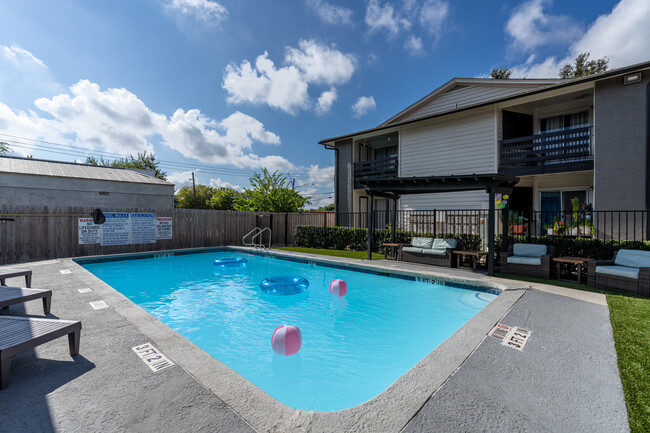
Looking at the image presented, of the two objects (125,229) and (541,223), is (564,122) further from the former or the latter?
(125,229)

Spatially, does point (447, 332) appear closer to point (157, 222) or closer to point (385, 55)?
point (157, 222)

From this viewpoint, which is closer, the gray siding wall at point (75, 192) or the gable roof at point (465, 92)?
the gable roof at point (465, 92)

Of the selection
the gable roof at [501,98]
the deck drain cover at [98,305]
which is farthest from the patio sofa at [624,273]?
the deck drain cover at [98,305]

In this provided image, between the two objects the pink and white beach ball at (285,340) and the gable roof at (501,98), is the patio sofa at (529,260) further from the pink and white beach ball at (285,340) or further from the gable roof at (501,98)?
the pink and white beach ball at (285,340)

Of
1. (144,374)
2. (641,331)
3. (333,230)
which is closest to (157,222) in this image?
(333,230)

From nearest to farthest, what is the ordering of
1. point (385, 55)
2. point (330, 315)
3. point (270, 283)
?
point (330, 315) → point (270, 283) → point (385, 55)

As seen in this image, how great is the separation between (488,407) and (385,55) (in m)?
15.6

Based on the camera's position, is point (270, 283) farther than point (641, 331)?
Yes

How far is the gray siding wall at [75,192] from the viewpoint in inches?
689

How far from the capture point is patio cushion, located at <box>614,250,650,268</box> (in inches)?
227

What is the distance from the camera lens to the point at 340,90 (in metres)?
18.2

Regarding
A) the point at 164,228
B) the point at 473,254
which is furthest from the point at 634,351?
the point at 164,228

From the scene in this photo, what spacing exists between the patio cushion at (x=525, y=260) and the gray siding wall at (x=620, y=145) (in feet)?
12.2

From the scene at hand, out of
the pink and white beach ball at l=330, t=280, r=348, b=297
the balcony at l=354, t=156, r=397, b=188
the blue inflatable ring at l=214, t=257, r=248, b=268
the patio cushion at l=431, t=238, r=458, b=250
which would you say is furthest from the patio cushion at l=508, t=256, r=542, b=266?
the blue inflatable ring at l=214, t=257, r=248, b=268
